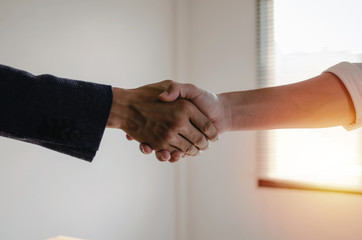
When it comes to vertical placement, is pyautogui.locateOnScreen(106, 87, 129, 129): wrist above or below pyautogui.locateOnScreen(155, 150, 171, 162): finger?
above

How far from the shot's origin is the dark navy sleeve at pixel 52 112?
1022 mm

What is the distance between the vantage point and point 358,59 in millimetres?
2281

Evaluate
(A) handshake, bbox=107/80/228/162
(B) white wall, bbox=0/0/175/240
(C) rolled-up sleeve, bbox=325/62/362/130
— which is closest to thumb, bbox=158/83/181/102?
(A) handshake, bbox=107/80/228/162

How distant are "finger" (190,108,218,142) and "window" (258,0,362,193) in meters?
1.22

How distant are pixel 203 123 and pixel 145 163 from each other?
1182 mm

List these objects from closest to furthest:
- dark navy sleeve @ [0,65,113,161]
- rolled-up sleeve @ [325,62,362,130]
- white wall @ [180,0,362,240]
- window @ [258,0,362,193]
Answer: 1. dark navy sleeve @ [0,65,113,161]
2. rolled-up sleeve @ [325,62,362,130]
3. window @ [258,0,362,193]
4. white wall @ [180,0,362,240]

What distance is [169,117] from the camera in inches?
54.1

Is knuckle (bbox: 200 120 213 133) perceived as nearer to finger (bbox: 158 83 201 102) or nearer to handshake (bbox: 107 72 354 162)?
handshake (bbox: 107 72 354 162)

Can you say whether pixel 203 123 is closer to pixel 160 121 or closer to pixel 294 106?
pixel 160 121

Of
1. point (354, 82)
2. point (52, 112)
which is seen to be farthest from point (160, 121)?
point (354, 82)

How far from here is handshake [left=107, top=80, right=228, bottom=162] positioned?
4.34 ft

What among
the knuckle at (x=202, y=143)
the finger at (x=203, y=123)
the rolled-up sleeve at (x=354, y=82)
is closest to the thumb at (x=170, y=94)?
the finger at (x=203, y=123)

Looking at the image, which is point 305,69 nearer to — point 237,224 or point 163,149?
point 237,224

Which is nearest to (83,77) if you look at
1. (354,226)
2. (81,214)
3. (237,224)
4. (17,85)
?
(81,214)
